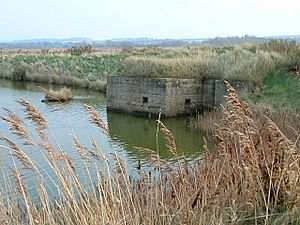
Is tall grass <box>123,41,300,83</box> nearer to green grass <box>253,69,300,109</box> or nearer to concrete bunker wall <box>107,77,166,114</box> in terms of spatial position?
green grass <box>253,69,300,109</box>

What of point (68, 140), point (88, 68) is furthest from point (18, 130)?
point (88, 68)

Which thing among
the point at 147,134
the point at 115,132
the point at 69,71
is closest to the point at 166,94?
the point at 147,134

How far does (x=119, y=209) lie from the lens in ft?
10.3

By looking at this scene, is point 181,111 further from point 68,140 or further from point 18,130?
point 18,130

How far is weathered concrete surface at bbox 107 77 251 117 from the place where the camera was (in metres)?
16.5

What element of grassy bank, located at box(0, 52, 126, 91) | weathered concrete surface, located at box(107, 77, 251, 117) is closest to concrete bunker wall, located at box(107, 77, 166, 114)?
weathered concrete surface, located at box(107, 77, 251, 117)

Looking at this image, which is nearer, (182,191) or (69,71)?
(182,191)

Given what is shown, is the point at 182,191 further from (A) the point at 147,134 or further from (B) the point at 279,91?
(B) the point at 279,91

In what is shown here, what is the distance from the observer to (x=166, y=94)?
16406 mm

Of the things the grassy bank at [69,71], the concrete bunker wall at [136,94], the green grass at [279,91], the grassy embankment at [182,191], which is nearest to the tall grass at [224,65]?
the green grass at [279,91]

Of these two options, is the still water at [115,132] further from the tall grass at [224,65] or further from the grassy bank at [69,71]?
the grassy bank at [69,71]

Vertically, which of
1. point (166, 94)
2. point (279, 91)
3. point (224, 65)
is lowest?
point (166, 94)

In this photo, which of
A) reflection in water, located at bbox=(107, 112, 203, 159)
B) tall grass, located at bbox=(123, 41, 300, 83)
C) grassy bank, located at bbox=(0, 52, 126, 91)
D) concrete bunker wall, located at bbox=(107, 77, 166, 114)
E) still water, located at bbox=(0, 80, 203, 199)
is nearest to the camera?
still water, located at bbox=(0, 80, 203, 199)

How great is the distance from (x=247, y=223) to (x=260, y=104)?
11.3m
